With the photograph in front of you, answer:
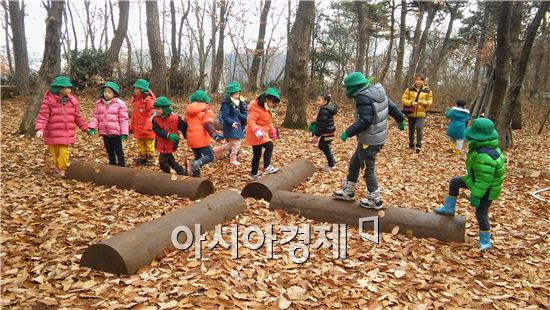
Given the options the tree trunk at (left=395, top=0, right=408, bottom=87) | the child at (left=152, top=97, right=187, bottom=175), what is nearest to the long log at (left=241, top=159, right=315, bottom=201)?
the child at (left=152, top=97, right=187, bottom=175)

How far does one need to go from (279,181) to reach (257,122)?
1251 millimetres

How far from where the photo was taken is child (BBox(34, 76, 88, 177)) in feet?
21.6

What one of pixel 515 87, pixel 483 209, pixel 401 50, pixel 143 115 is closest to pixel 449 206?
pixel 483 209

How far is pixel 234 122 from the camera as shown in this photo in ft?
23.6

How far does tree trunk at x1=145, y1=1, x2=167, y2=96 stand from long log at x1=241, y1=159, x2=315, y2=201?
7846mm

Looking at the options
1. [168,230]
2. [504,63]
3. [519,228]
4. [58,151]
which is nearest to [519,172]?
[504,63]

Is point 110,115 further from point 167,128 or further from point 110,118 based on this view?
point 167,128

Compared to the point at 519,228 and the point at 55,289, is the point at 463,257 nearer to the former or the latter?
the point at 519,228

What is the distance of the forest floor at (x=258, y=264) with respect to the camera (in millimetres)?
3561

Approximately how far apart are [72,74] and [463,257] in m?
17.1

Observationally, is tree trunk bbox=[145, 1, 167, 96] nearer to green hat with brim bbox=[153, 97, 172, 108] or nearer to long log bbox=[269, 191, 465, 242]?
green hat with brim bbox=[153, 97, 172, 108]

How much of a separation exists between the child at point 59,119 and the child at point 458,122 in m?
8.32

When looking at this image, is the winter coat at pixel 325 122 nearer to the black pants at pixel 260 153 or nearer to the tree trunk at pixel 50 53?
the black pants at pixel 260 153

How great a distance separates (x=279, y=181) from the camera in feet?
20.6
